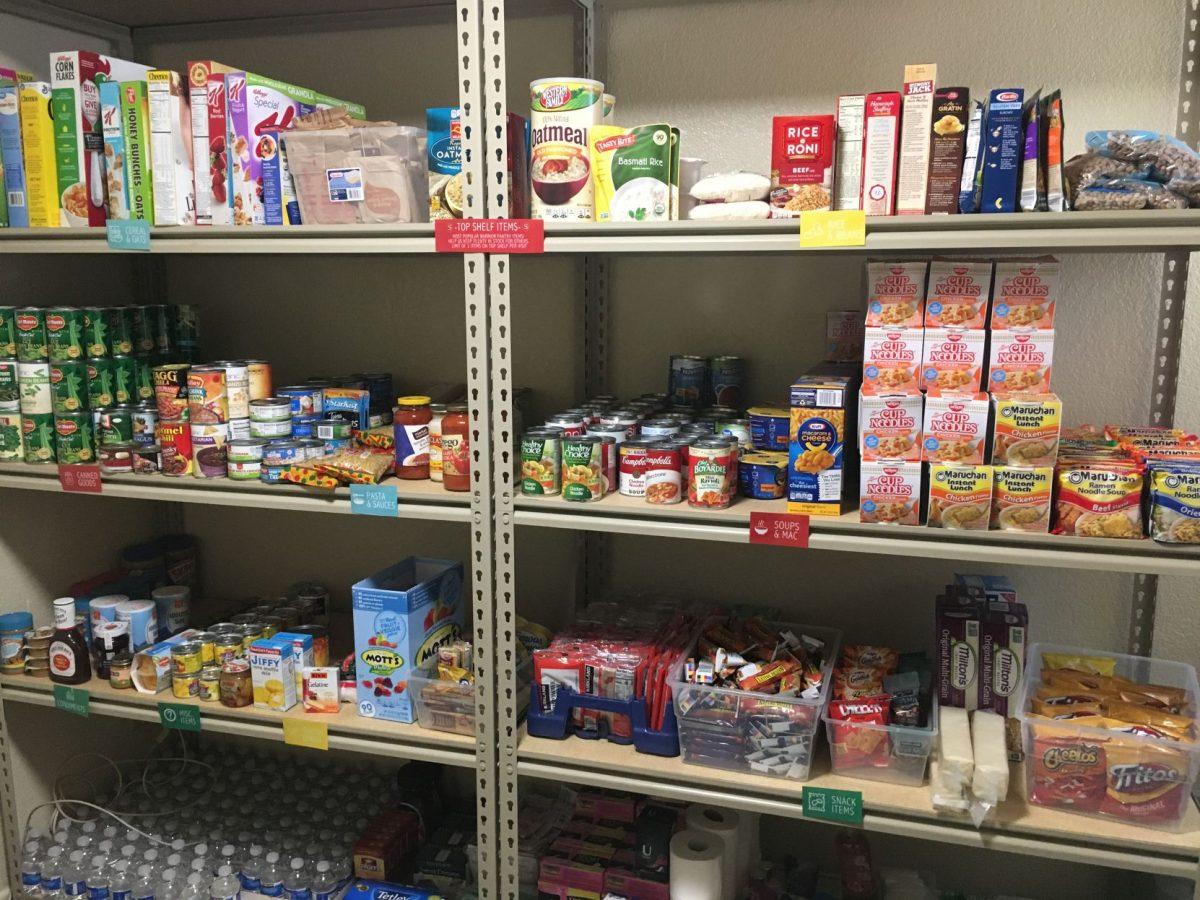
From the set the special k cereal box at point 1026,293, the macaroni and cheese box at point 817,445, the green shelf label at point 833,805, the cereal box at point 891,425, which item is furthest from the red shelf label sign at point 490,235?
the green shelf label at point 833,805

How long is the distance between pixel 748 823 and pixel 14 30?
261cm

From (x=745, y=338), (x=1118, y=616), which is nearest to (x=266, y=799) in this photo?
(x=745, y=338)

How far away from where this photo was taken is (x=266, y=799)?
2.56 m

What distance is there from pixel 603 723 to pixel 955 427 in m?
0.90

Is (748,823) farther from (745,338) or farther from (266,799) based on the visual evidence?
(266,799)

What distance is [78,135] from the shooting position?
2041mm

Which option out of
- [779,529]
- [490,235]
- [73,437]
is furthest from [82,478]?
[779,529]

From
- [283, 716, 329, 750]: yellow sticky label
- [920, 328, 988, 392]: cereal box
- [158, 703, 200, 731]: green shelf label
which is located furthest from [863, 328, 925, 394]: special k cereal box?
[158, 703, 200, 731]: green shelf label

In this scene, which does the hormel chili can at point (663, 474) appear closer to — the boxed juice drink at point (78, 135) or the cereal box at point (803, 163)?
the cereal box at point (803, 163)

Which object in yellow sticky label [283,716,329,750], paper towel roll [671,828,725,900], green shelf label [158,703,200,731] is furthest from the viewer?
green shelf label [158,703,200,731]

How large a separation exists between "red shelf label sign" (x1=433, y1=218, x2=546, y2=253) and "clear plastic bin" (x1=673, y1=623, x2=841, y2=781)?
882 mm

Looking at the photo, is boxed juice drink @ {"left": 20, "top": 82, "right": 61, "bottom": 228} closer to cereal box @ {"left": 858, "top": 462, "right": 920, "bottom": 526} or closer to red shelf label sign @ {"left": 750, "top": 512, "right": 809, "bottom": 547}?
red shelf label sign @ {"left": 750, "top": 512, "right": 809, "bottom": 547}

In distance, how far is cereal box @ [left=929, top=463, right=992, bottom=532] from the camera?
5.07ft

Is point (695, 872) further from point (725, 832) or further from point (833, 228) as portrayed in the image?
point (833, 228)
